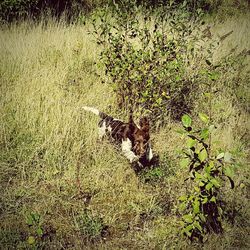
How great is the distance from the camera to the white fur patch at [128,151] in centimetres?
339

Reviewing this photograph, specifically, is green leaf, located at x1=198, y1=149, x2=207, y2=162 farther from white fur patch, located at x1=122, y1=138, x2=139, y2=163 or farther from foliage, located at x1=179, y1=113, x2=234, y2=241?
white fur patch, located at x1=122, y1=138, x2=139, y2=163

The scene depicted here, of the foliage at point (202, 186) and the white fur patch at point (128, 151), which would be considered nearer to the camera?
the foliage at point (202, 186)

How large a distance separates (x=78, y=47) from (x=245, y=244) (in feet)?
15.9

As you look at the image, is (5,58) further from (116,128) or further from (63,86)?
(116,128)

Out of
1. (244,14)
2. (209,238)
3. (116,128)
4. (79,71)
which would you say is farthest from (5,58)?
(244,14)

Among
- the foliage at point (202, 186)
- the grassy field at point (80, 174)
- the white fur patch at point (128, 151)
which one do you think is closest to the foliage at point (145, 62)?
the grassy field at point (80, 174)

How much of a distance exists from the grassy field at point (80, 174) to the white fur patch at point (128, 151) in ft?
0.40

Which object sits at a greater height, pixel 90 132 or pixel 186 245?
pixel 90 132

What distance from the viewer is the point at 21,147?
358 centimetres

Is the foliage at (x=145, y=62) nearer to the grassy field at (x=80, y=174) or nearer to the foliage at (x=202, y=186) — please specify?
Answer: the grassy field at (x=80, y=174)

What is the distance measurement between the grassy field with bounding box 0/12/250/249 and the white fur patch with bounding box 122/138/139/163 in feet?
0.40

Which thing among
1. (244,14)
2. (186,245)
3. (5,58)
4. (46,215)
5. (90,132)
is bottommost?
(46,215)

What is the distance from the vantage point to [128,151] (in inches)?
138

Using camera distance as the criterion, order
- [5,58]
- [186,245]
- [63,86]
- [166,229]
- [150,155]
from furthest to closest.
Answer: [5,58], [63,86], [150,155], [166,229], [186,245]
